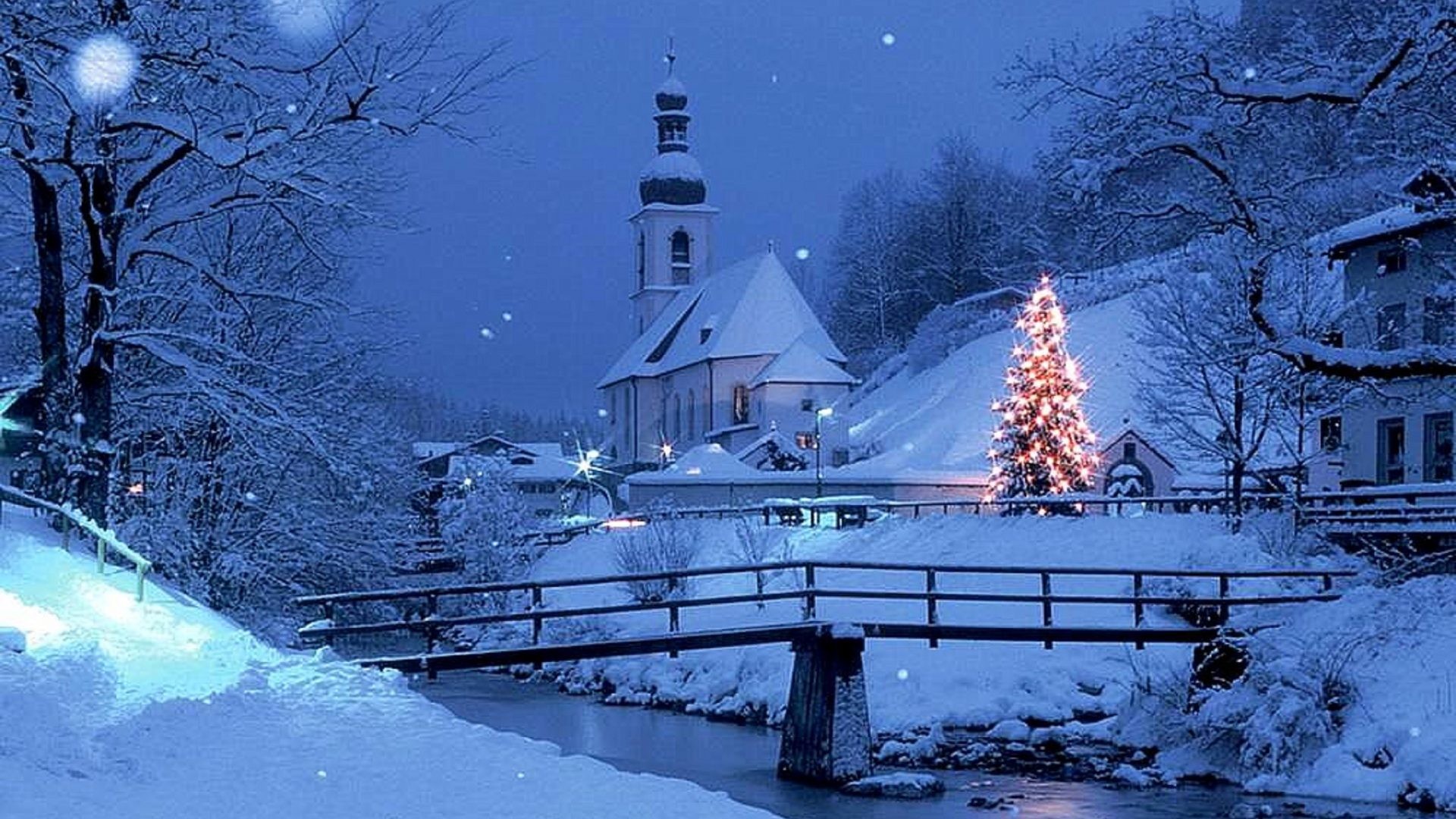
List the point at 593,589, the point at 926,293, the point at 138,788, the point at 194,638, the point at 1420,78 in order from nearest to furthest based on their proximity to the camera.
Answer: the point at 138,788 < the point at 194,638 < the point at 1420,78 < the point at 593,589 < the point at 926,293

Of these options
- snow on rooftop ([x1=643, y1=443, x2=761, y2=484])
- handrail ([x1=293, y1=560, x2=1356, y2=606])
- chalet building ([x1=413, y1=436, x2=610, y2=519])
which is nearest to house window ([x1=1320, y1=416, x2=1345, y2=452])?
handrail ([x1=293, y1=560, x2=1356, y2=606])

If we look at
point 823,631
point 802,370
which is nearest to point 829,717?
point 823,631

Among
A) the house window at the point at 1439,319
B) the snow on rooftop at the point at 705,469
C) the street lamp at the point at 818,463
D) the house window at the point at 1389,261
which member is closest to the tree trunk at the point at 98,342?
the house window at the point at 1439,319

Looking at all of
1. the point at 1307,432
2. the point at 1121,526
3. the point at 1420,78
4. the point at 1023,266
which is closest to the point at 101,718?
the point at 1420,78

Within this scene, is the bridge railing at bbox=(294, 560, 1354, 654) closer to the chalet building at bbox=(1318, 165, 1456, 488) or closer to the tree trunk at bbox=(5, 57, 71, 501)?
the tree trunk at bbox=(5, 57, 71, 501)

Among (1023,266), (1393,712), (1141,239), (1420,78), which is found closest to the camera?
(1420,78)

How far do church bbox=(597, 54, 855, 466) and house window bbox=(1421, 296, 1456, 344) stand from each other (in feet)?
124

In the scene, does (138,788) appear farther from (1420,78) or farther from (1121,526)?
(1121,526)

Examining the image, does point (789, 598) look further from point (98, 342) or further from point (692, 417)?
point (692, 417)

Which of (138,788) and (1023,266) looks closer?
(138,788)

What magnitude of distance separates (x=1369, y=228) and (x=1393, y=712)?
20.5 metres

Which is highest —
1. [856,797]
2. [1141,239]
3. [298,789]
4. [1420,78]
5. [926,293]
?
[926,293]

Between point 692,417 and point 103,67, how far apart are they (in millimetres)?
71894

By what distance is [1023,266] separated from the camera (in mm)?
85375
